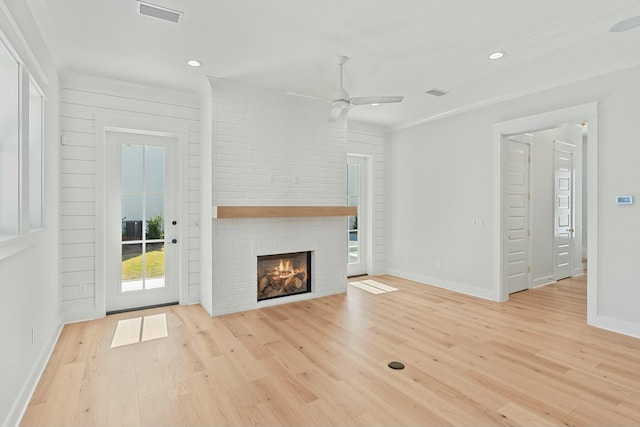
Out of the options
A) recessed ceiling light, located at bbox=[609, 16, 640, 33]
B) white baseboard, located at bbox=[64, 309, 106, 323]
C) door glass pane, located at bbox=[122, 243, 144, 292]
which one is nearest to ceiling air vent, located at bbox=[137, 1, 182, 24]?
door glass pane, located at bbox=[122, 243, 144, 292]

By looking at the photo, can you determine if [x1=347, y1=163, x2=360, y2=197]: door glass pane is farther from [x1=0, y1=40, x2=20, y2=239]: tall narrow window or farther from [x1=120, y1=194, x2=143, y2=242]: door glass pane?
[x1=0, y1=40, x2=20, y2=239]: tall narrow window

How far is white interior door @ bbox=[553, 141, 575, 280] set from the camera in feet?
18.8

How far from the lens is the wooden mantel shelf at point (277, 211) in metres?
3.79

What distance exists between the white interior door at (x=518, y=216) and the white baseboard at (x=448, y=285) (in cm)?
40

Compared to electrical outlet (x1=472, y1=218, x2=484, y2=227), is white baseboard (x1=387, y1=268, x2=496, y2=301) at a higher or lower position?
lower

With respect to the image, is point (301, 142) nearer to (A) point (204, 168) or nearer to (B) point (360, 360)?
(A) point (204, 168)

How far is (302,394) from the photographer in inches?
92.2

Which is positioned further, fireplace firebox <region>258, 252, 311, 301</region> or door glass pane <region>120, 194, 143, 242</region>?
fireplace firebox <region>258, 252, 311, 301</region>

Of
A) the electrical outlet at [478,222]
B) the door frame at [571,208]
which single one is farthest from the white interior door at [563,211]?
the electrical outlet at [478,222]

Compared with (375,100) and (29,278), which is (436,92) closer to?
(375,100)

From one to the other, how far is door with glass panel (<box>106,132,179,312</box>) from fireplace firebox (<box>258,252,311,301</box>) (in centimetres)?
115

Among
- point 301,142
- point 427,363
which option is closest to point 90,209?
point 301,142

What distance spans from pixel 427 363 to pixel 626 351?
1.88 meters

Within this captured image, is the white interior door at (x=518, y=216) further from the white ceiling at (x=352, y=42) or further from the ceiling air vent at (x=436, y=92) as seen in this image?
the ceiling air vent at (x=436, y=92)
